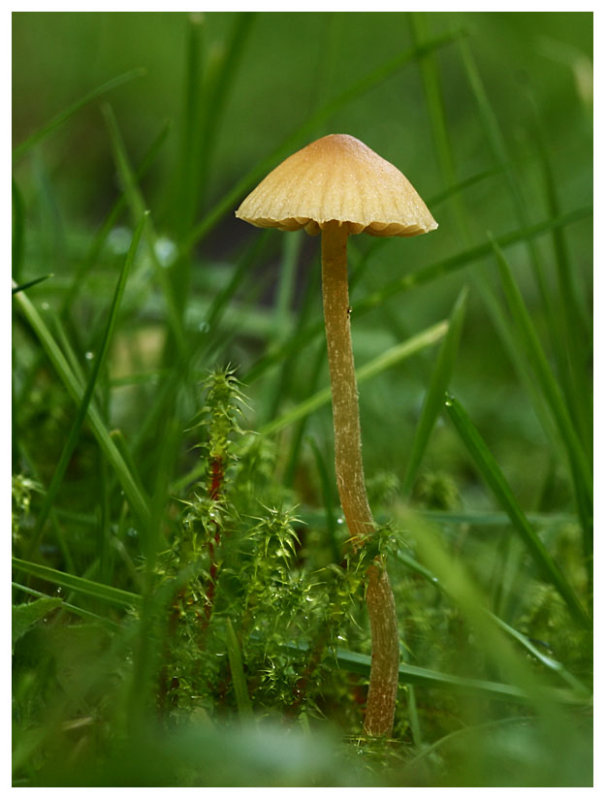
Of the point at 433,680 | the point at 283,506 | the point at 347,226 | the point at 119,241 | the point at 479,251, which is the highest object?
the point at 119,241

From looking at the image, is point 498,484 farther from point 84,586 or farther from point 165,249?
point 165,249

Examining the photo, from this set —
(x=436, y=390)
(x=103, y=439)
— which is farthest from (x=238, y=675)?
Answer: (x=436, y=390)

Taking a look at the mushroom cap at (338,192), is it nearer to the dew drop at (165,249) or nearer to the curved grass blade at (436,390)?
the curved grass blade at (436,390)

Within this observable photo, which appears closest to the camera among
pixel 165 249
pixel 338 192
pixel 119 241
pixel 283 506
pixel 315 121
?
pixel 338 192

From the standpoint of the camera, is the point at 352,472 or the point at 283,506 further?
the point at 283,506

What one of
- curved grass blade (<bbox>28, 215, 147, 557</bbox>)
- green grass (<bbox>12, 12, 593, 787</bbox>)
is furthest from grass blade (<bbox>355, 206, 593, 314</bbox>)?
curved grass blade (<bbox>28, 215, 147, 557</bbox>)

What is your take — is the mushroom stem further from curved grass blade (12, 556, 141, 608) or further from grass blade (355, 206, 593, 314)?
grass blade (355, 206, 593, 314)

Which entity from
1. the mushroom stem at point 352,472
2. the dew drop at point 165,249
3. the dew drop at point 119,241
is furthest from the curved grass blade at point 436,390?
the dew drop at point 119,241

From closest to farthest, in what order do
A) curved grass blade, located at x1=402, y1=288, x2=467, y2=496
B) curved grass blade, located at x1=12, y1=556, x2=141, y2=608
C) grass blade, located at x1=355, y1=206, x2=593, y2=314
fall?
curved grass blade, located at x1=12, y1=556, x2=141, y2=608, curved grass blade, located at x1=402, y1=288, x2=467, y2=496, grass blade, located at x1=355, y1=206, x2=593, y2=314
